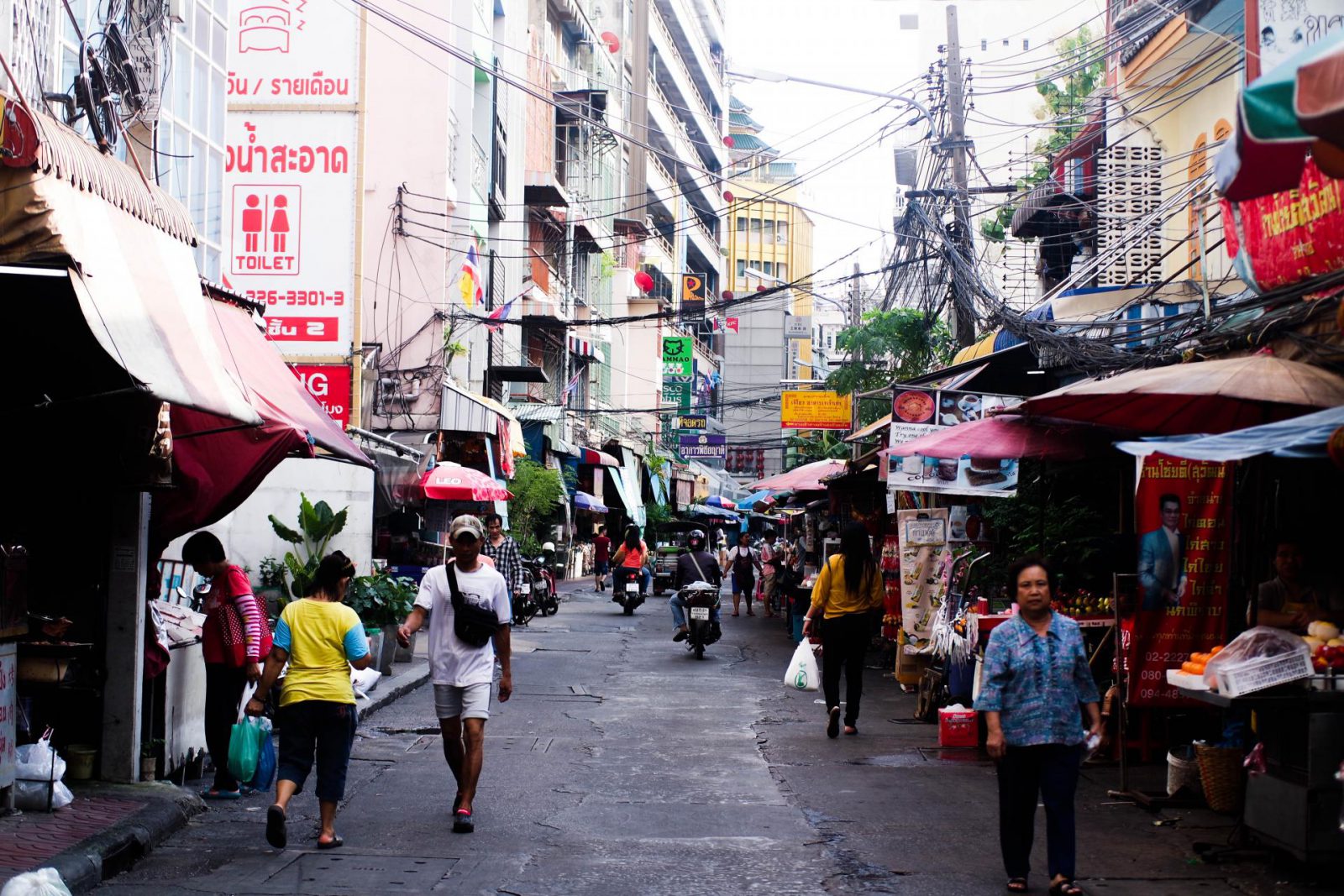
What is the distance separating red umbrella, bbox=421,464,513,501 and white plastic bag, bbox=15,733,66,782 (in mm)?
14242

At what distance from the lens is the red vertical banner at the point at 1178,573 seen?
9836 millimetres

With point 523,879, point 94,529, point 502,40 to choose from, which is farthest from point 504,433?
point 523,879

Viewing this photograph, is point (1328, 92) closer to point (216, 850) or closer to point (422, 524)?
point (216, 850)

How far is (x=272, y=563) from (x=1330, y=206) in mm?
11187

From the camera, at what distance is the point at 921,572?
15.3m

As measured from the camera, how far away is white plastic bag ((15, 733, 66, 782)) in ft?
26.3

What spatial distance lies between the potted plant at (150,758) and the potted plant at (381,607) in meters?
6.09

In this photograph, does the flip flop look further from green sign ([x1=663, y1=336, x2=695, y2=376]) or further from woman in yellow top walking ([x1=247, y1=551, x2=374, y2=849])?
green sign ([x1=663, y1=336, x2=695, y2=376])

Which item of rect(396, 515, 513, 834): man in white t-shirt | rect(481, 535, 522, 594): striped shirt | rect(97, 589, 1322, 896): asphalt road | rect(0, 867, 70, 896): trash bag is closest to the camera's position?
rect(0, 867, 70, 896): trash bag

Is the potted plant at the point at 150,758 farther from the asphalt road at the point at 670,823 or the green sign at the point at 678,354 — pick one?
the green sign at the point at 678,354

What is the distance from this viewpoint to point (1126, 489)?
1269 centimetres

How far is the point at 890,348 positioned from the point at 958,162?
5786mm

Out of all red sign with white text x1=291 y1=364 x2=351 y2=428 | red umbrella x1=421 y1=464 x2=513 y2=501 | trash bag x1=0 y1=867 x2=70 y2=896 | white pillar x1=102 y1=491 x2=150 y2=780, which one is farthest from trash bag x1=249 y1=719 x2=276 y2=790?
red sign with white text x1=291 y1=364 x2=351 y2=428

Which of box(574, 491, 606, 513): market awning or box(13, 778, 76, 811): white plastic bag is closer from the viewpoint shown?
box(13, 778, 76, 811): white plastic bag
